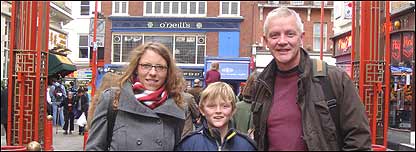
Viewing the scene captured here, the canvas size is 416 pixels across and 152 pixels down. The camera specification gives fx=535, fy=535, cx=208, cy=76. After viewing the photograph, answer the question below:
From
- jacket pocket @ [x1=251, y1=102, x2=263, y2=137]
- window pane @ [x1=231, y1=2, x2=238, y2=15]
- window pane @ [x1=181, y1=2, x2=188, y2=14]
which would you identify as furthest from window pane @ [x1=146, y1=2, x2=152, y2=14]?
jacket pocket @ [x1=251, y1=102, x2=263, y2=137]

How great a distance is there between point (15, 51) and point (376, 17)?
15.2 feet

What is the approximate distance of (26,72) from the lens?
22.3 ft

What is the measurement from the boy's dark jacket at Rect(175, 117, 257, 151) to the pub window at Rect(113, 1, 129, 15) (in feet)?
97.6

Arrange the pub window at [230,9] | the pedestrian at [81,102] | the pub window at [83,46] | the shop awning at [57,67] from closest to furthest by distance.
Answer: the shop awning at [57,67]
the pedestrian at [81,102]
the pub window at [83,46]
the pub window at [230,9]

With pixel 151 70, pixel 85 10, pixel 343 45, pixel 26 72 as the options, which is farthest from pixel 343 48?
pixel 151 70

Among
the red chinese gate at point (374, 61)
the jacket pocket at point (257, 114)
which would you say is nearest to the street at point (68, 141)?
the red chinese gate at point (374, 61)

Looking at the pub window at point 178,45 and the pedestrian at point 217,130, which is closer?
the pedestrian at point 217,130

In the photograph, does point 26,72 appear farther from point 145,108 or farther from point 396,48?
point 396,48

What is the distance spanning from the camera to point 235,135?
286 centimetres

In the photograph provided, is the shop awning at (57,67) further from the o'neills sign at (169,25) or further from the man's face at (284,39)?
the o'neills sign at (169,25)

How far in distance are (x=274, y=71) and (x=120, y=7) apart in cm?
3009

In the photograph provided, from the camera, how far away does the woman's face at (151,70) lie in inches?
112

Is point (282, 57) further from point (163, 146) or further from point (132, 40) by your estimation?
point (132, 40)

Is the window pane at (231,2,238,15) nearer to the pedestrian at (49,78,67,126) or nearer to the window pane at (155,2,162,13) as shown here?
the window pane at (155,2,162,13)
